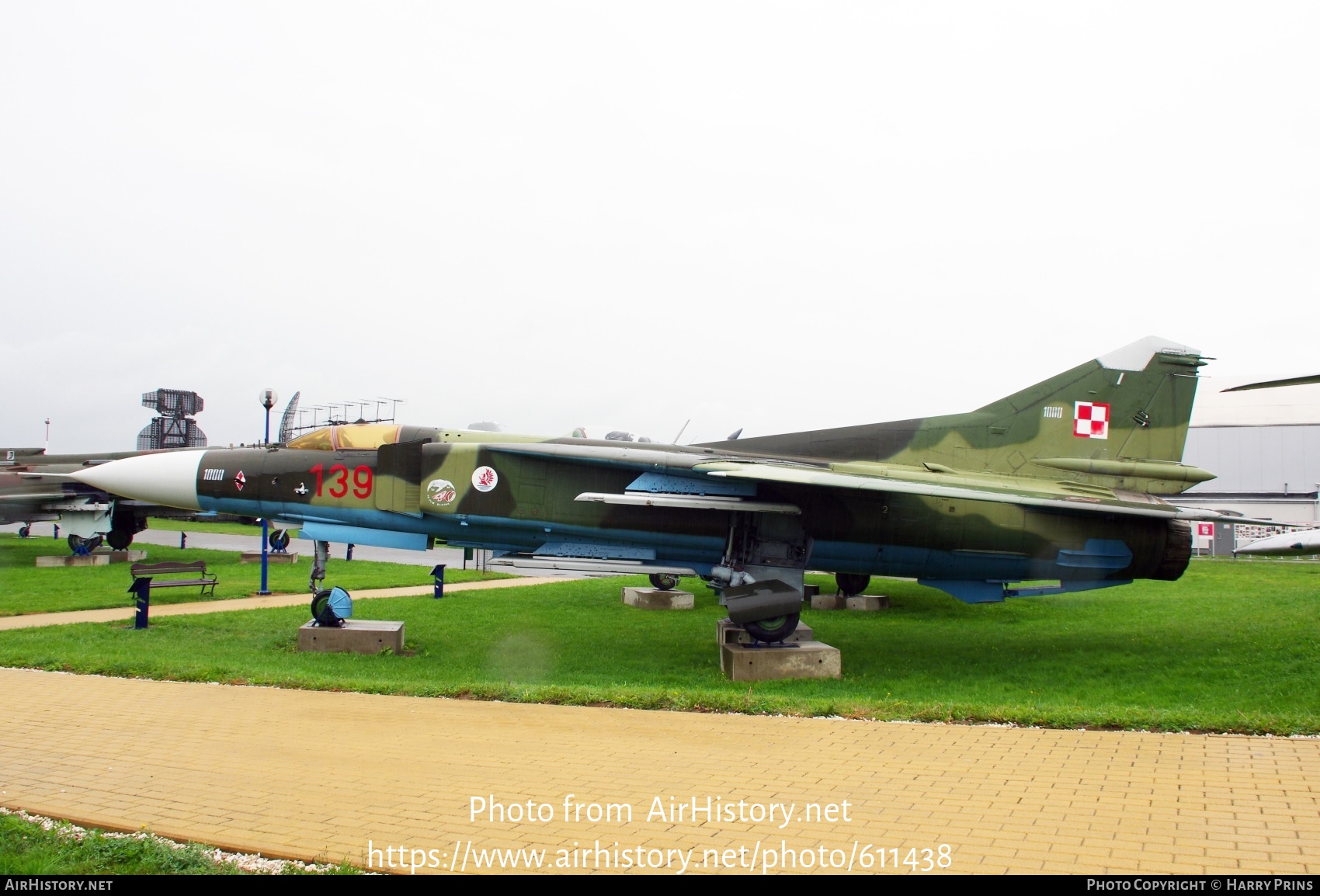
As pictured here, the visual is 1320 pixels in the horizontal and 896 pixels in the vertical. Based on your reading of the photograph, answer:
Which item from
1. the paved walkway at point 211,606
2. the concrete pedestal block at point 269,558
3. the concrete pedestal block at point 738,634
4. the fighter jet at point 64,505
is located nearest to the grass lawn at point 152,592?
the concrete pedestal block at point 269,558

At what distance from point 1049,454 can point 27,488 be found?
87.8ft

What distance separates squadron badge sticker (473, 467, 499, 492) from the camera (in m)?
11.3

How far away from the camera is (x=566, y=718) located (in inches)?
292

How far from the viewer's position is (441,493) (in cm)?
1138

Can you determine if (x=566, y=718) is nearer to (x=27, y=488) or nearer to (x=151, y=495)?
(x=151, y=495)

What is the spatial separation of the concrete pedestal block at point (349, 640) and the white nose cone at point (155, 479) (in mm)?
2549

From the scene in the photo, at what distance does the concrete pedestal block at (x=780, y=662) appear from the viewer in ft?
33.1

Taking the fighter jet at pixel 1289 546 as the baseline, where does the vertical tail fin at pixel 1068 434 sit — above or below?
above

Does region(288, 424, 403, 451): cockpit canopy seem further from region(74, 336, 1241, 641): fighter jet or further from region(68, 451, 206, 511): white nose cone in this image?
region(68, 451, 206, 511): white nose cone

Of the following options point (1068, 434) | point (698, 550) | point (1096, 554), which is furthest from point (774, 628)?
point (1068, 434)

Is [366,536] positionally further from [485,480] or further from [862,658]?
[862,658]

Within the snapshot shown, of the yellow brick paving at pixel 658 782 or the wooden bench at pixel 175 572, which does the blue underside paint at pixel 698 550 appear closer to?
the yellow brick paving at pixel 658 782

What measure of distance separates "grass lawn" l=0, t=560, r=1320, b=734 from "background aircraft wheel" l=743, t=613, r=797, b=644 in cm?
78
